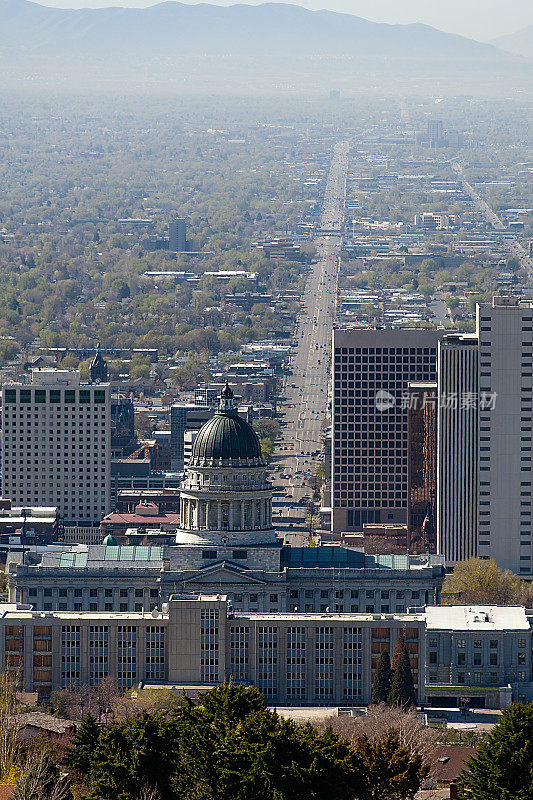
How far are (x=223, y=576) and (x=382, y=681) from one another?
14074 mm

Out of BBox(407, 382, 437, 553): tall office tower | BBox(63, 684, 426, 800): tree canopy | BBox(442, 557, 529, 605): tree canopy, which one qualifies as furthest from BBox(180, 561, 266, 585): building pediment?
BBox(63, 684, 426, 800): tree canopy

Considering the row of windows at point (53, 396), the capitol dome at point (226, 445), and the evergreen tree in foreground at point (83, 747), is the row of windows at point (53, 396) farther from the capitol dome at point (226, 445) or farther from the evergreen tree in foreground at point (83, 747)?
the evergreen tree in foreground at point (83, 747)

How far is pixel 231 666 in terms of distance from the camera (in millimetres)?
109812

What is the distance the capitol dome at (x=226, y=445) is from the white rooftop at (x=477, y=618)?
11364mm

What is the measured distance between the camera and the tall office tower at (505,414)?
5723 inches

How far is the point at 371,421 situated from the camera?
575ft

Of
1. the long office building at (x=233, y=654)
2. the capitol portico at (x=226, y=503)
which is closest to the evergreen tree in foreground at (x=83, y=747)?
the long office building at (x=233, y=654)

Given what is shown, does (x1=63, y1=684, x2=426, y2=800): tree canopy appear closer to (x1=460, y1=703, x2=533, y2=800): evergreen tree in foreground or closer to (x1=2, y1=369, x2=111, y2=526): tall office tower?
(x1=460, y1=703, x2=533, y2=800): evergreen tree in foreground

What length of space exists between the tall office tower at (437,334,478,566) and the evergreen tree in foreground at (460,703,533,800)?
69138 mm

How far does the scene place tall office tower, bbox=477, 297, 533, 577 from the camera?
145 m

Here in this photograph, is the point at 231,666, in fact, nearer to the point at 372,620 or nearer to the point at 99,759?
the point at 372,620

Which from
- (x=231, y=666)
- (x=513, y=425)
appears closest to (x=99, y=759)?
(x=231, y=666)

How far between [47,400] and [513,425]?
36.8 metres

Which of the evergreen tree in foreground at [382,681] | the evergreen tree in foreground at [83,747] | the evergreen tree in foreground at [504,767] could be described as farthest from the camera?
the evergreen tree in foreground at [382,681]
